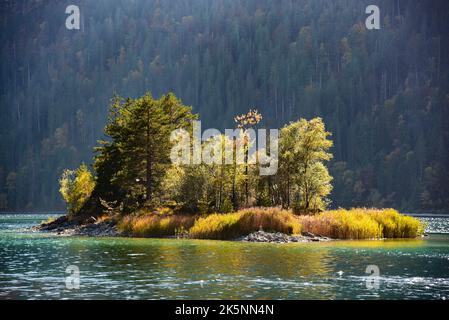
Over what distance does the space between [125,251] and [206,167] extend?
2453 centimetres

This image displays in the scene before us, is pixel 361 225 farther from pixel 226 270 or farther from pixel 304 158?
pixel 226 270

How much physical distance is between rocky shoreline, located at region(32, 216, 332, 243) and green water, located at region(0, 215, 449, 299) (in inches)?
172

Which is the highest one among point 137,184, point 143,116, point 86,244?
point 143,116

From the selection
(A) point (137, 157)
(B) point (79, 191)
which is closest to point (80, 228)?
(A) point (137, 157)

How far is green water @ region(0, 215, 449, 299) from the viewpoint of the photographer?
32.2 meters

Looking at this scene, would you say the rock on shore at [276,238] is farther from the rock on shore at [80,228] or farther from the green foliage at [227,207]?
the rock on shore at [80,228]

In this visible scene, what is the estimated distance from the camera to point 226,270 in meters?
40.8

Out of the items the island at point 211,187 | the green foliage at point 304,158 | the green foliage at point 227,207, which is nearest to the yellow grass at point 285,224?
the island at point 211,187

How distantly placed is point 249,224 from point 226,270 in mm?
27426

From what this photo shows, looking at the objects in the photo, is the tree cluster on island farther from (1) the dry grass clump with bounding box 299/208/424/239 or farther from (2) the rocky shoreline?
(1) the dry grass clump with bounding box 299/208/424/239

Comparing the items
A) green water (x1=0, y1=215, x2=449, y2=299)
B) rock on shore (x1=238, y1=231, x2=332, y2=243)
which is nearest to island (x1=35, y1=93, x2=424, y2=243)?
rock on shore (x1=238, y1=231, x2=332, y2=243)
